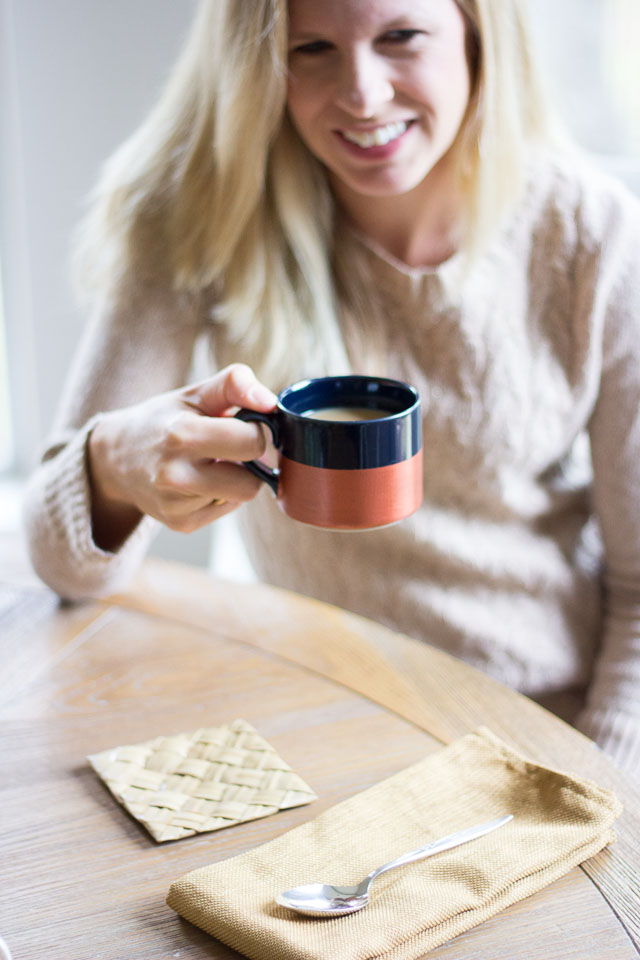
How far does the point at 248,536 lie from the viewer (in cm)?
136

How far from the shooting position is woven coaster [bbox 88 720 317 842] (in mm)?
701

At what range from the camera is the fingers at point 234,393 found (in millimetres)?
810

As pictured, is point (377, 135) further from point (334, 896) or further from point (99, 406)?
point (334, 896)

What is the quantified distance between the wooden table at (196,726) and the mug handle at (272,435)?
20cm

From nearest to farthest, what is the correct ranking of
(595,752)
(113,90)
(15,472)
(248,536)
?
(595,752)
(248,536)
(113,90)
(15,472)

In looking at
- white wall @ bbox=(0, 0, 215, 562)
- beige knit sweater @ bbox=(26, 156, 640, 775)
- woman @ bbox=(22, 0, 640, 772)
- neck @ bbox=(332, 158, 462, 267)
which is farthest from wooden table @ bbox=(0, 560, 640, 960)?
white wall @ bbox=(0, 0, 215, 562)

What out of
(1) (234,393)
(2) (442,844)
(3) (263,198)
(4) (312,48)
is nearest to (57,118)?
(3) (263,198)

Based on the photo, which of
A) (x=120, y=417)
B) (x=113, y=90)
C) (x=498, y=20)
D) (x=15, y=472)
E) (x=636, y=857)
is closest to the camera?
(x=636, y=857)

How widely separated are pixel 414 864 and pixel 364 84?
0.76 meters

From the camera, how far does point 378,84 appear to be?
3.31 feet

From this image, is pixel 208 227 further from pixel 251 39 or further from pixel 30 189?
pixel 30 189

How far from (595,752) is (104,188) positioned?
2.99 ft

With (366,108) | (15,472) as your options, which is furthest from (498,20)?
(15,472)

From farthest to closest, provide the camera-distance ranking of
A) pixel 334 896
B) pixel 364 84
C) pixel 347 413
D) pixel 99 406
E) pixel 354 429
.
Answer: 1. pixel 99 406
2. pixel 364 84
3. pixel 347 413
4. pixel 354 429
5. pixel 334 896
